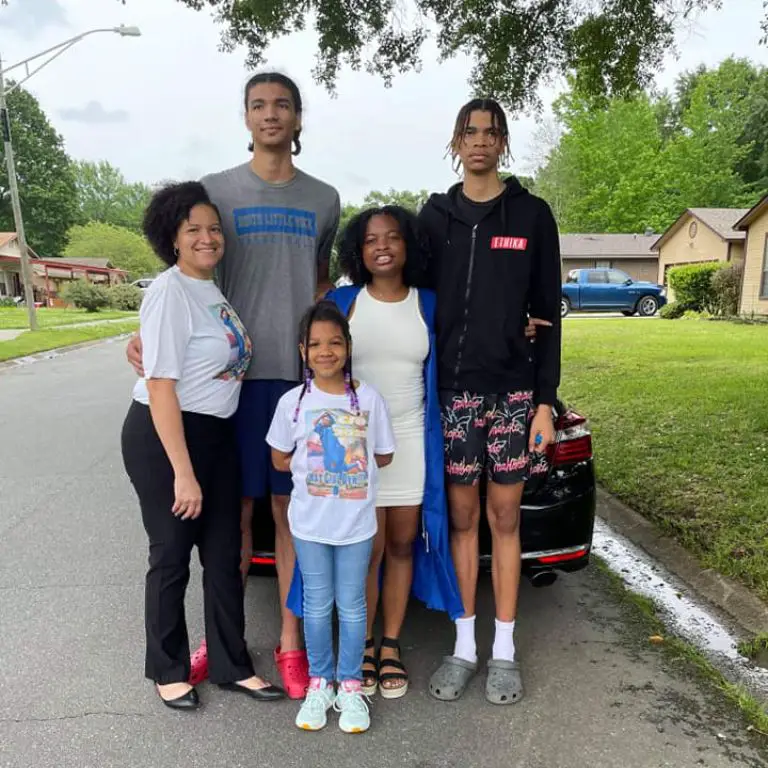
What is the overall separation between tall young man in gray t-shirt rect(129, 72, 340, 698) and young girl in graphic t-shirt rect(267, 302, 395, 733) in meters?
0.20

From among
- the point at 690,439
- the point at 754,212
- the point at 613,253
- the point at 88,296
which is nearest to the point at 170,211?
the point at 690,439

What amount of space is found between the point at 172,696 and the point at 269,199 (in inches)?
77.6

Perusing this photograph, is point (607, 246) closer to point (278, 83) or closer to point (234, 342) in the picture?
point (278, 83)

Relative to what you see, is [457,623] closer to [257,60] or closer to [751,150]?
[257,60]

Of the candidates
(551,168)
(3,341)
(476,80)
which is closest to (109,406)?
(476,80)

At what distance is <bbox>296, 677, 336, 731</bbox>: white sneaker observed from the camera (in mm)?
2455

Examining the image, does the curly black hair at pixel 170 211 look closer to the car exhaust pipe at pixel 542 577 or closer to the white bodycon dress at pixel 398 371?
the white bodycon dress at pixel 398 371

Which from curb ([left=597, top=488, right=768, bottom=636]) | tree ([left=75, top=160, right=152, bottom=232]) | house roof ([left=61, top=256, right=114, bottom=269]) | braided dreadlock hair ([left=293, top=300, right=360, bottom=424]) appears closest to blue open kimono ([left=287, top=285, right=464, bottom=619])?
braided dreadlock hair ([left=293, top=300, right=360, bottom=424])

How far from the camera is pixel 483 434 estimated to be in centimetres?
266

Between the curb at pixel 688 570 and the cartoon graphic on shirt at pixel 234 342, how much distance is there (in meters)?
2.66

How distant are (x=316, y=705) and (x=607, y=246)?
43.5m

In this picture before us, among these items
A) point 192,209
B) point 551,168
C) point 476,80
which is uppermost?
point 551,168

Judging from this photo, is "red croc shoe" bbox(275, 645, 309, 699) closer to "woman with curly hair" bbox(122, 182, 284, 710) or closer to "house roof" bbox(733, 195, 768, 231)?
"woman with curly hair" bbox(122, 182, 284, 710)

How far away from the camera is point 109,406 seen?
30.3 ft
